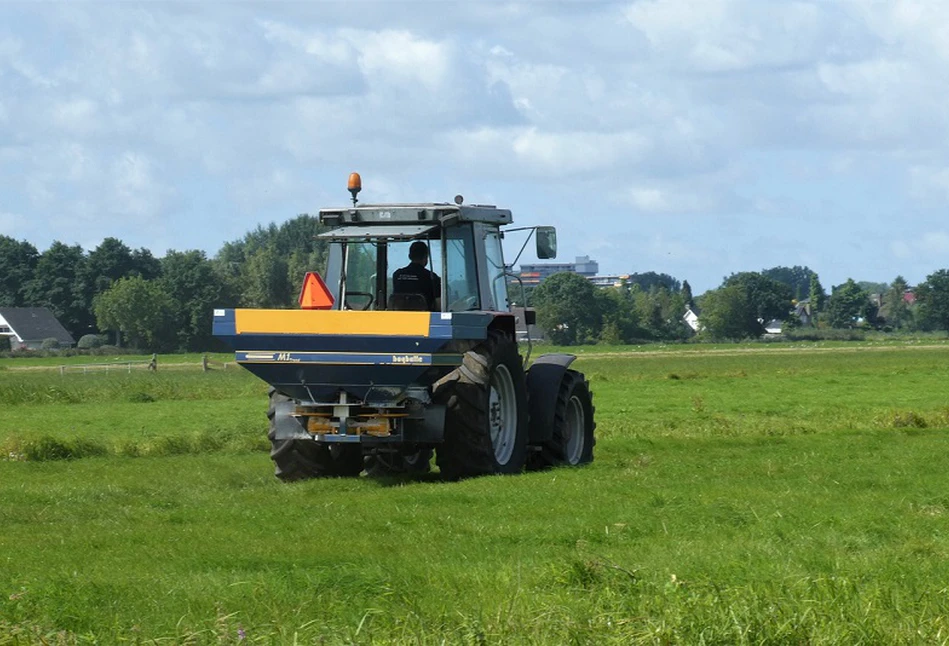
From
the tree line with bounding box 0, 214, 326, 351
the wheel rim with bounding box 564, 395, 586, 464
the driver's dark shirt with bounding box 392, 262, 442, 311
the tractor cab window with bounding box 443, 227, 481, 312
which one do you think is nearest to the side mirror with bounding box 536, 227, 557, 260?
the tractor cab window with bounding box 443, 227, 481, 312

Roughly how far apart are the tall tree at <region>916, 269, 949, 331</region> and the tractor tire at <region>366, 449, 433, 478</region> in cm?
15781

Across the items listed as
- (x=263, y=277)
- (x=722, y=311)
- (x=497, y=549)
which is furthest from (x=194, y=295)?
(x=722, y=311)

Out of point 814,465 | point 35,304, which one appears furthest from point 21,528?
point 35,304

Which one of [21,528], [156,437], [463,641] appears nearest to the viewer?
[463,641]

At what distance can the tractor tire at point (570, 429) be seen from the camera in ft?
54.3

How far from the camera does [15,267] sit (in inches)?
4943

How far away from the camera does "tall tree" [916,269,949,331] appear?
166 meters

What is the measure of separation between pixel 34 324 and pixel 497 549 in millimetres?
112490

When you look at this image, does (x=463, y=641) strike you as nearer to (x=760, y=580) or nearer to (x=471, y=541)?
(x=760, y=580)

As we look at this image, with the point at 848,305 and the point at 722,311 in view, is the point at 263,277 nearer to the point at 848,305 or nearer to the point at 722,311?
the point at 722,311

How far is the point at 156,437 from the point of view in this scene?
22266 mm

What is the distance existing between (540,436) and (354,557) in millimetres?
6840

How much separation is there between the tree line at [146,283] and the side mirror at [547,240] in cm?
3686

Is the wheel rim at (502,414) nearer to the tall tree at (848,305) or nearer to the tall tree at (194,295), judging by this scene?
the tall tree at (194,295)
